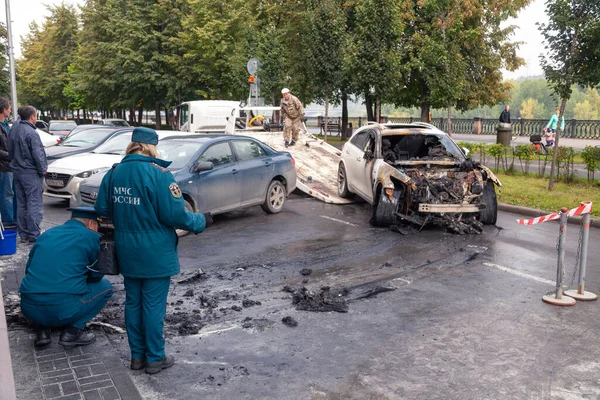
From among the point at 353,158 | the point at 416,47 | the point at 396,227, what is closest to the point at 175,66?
the point at 416,47

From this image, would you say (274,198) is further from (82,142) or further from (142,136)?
(142,136)

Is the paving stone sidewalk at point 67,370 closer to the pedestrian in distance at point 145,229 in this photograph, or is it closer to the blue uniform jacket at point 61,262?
the pedestrian in distance at point 145,229

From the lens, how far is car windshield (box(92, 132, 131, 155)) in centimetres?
1357

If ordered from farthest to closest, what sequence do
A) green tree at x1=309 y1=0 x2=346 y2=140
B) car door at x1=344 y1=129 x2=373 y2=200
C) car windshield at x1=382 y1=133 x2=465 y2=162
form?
green tree at x1=309 y1=0 x2=346 y2=140 → car door at x1=344 y1=129 x2=373 y2=200 → car windshield at x1=382 y1=133 x2=465 y2=162

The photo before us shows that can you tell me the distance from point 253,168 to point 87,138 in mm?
6315

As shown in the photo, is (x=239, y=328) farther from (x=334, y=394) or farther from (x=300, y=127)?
(x=300, y=127)

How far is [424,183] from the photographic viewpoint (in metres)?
10.1

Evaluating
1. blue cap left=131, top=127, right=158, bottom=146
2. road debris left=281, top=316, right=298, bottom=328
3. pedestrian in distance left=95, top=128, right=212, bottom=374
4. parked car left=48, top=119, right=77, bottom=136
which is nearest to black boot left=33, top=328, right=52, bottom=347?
pedestrian in distance left=95, top=128, right=212, bottom=374

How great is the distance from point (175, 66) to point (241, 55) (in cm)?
1011

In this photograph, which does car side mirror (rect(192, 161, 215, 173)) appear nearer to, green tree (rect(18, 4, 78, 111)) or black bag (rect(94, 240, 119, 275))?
black bag (rect(94, 240, 119, 275))

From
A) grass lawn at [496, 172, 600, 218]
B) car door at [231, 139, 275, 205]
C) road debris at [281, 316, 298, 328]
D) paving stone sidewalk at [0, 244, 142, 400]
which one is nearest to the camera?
paving stone sidewalk at [0, 244, 142, 400]

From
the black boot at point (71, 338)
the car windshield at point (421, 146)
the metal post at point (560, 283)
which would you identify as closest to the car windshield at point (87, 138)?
the car windshield at point (421, 146)

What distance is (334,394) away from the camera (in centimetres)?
435

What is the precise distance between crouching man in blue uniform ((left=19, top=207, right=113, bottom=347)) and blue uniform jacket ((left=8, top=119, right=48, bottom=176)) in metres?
4.30
